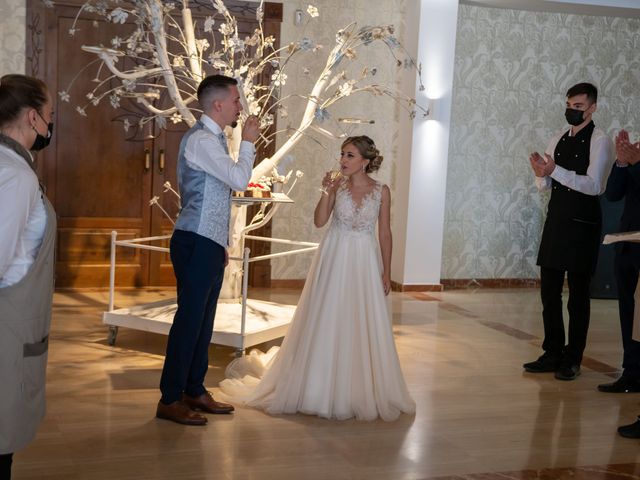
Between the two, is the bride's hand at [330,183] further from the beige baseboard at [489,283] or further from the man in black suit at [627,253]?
the beige baseboard at [489,283]

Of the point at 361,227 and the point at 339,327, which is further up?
the point at 361,227

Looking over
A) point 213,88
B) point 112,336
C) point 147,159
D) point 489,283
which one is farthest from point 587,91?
point 147,159

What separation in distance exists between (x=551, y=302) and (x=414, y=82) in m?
3.48

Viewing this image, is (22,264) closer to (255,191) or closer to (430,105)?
(255,191)

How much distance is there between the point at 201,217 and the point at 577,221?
2.58 metres

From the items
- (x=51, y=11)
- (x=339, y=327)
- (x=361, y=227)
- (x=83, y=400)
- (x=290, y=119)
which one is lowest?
(x=83, y=400)

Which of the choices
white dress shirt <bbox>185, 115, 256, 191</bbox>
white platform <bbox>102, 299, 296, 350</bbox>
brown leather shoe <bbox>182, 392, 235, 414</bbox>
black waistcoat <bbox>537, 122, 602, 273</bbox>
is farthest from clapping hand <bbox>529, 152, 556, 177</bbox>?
brown leather shoe <bbox>182, 392, 235, 414</bbox>

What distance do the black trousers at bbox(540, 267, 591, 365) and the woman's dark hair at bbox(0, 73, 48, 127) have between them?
390 cm

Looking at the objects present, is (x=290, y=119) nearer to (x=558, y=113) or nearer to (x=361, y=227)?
(x=558, y=113)

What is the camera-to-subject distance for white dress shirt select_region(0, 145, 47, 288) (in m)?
2.37

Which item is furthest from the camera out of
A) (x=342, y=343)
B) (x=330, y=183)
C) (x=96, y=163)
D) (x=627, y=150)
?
(x=96, y=163)

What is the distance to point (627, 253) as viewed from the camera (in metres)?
5.25

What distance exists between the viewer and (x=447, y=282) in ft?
30.2

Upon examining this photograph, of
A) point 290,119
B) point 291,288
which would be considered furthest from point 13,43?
point 291,288
